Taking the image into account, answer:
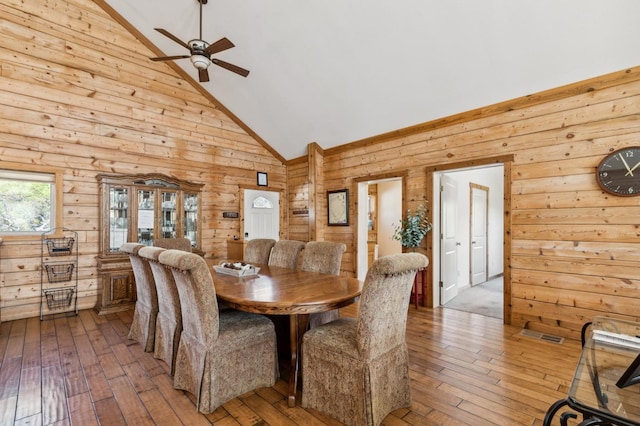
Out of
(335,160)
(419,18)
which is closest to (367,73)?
(419,18)

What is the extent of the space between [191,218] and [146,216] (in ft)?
2.55

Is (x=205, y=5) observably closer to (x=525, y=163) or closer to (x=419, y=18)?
(x=419, y=18)

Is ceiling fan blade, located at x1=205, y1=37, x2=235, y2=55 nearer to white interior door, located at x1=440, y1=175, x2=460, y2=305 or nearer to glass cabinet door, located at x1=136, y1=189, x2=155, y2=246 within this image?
glass cabinet door, located at x1=136, y1=189, x2=155, y2=246

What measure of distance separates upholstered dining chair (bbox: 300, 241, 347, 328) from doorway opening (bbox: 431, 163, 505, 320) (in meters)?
1.98

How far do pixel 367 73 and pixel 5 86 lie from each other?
4714mm

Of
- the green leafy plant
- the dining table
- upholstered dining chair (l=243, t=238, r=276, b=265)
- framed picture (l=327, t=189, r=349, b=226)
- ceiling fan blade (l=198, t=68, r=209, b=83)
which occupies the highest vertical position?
ceiling fan blade (l=198, t=68, r=209, b=83)

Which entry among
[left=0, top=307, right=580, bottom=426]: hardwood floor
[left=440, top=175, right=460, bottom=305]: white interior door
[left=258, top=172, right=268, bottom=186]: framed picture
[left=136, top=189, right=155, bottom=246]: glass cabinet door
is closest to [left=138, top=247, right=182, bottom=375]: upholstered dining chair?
[left=0, top=307, right=580, bottom=426]: hardwood floor

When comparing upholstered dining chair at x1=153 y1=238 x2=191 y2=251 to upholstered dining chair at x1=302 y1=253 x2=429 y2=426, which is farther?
upholstered dining chair at x1=153 y1=238 x2=191 y2=251

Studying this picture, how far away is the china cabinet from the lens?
4.31 meters

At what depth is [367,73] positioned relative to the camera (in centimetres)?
409

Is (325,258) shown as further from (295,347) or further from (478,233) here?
(478,233)

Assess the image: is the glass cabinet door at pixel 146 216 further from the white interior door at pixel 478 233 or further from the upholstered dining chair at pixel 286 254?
the white interior door at pixel 478 233

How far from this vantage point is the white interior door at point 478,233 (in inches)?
230

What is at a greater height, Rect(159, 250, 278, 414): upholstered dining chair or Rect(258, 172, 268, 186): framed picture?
Rect(258, 172, 268, 186): framed picture
